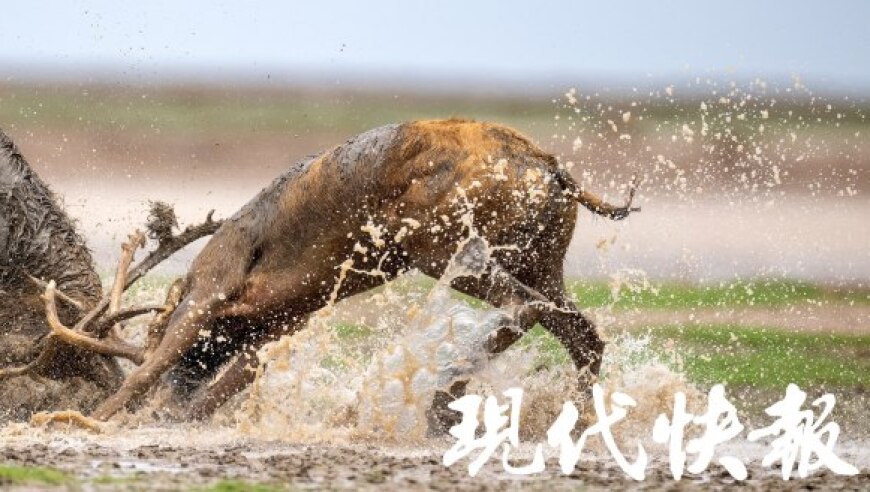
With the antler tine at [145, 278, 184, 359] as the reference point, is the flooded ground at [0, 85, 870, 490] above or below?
below

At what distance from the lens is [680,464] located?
968cm

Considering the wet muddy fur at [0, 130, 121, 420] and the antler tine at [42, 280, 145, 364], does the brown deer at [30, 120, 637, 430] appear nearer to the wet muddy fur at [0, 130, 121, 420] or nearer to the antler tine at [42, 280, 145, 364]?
the antler tine at [42, 280, 145, 364]

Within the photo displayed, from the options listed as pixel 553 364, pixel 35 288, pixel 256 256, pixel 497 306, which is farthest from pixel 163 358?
pixel 553 364

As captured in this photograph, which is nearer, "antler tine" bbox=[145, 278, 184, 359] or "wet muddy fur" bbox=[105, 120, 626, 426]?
"wet muddy fur" bbox=[105, 120, 626, 426]

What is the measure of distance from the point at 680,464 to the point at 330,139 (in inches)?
758

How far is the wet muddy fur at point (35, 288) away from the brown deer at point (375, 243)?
0.35 metres

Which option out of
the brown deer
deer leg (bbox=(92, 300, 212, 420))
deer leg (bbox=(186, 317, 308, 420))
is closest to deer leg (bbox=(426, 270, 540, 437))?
the brown deer

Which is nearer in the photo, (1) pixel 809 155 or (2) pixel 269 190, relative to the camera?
(2) pixel 269 190

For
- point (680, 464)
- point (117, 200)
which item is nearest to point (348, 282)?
point (680, 464)

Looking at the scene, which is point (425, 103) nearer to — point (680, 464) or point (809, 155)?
point (809, 155)

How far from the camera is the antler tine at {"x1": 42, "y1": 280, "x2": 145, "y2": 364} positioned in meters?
11.2

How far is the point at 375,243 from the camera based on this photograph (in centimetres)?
1102

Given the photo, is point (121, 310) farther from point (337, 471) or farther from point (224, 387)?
point (337, 471)

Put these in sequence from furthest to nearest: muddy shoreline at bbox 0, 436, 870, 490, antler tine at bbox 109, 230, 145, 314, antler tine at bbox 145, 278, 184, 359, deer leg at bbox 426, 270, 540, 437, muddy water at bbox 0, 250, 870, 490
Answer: antler tine at bbox 145, 278, 184, 359
antler tine at bbox 109, 230, 145, 314
deer leg at bbox 426, 270, 540, 437
muddy water at bbox 0, 250, 870, 490
muddy shoreline at bbox 0, 436, 870, 490
